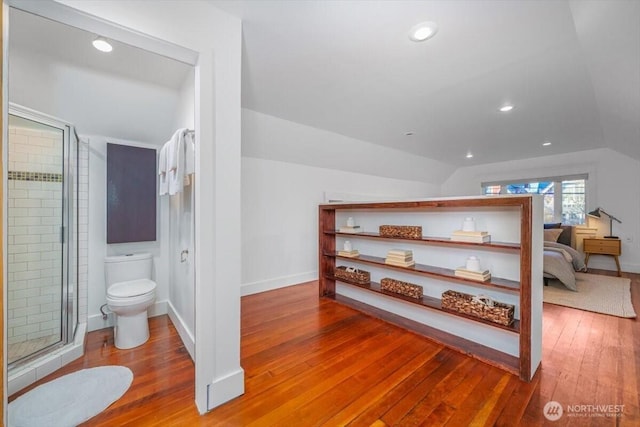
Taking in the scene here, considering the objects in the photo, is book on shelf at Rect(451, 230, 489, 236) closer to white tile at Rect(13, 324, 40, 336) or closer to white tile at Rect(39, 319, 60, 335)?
white tile at Rect(39, 319, 60, 335)

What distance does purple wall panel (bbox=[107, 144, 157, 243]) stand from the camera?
8.07 ft

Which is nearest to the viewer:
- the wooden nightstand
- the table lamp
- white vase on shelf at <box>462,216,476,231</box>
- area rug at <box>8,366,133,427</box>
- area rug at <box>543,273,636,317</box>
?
area rug at <box>8,366,133,427</box>

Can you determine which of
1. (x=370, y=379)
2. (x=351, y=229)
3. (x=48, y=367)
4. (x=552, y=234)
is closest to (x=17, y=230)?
(x=48, y=367)

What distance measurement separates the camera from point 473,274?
6.81ft

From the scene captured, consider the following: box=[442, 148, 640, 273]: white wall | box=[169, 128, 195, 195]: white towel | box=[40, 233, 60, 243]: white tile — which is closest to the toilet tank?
box=[40, 233, 60, 243]: white tile

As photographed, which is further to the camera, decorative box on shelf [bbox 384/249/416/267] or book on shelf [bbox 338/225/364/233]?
book on shelf [bbox 338/225/364/233]

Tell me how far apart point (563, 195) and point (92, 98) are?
804 centimetres

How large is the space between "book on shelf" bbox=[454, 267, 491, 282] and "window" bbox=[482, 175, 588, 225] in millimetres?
4530

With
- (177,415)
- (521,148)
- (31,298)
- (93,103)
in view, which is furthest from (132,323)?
(521,148)

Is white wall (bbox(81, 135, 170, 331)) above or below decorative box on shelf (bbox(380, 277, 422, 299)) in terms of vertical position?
above

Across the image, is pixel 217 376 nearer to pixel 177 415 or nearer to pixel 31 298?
pixel 177 415

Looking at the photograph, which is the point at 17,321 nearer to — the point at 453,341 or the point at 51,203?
the point at 51,203

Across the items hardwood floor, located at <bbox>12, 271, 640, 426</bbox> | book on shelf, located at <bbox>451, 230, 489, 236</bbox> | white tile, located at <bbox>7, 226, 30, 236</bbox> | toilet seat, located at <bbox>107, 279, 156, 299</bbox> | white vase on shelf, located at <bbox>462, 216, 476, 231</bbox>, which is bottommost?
hardwood floor, located at <bbox>12, 271, 640, 426</bbox>

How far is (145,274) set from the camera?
101 inches
